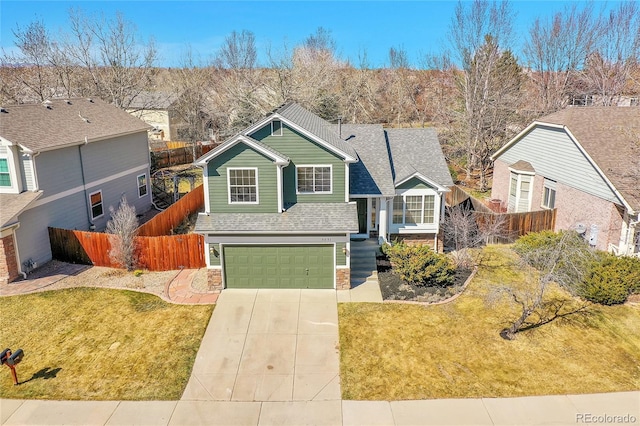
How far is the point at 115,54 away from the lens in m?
36.7

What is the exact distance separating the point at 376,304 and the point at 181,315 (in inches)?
278

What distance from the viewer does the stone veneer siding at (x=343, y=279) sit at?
55.2 feet

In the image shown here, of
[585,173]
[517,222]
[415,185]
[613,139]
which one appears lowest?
[517,222]

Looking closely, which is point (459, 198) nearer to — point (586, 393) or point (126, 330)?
point (586, 393)

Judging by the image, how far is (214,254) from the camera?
54.7 ft

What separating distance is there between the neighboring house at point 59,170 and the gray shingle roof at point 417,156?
15.8m

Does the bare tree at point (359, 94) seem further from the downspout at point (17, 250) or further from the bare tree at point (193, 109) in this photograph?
the downspout at point (17, 250)

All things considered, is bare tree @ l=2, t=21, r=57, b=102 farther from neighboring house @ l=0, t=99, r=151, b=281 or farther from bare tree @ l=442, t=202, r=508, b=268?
bare tree @ l=442, t=202, r=508, b=268

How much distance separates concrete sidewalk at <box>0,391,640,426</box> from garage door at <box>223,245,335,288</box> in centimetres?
632

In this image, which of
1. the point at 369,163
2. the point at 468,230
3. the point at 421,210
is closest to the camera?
the point at 468,230

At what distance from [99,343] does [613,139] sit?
23485 mm

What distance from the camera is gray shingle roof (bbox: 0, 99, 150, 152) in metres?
19.0

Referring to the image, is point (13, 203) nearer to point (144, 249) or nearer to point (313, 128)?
point (144, 249)

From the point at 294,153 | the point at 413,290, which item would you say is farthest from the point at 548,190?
the point at 294,153
